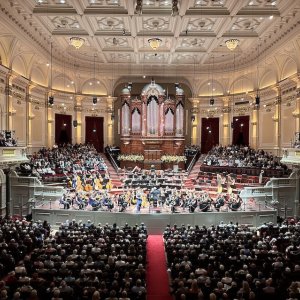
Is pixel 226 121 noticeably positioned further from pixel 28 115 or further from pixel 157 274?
pixel 157 274

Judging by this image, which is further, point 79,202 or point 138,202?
point 79,202

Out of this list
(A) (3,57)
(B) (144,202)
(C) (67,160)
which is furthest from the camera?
(C) (67,160)

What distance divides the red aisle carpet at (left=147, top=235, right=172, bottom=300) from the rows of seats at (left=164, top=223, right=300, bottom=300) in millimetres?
386

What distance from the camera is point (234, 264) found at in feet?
29.7

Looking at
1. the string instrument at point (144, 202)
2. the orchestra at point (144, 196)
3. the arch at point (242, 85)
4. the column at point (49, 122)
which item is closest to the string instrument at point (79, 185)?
the orchestra at point (144, 196)

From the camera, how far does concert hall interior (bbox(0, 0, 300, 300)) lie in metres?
8.69

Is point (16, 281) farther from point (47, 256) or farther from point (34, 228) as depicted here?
point (34, 228)

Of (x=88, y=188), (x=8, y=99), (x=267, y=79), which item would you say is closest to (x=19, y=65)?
(x=8, y=99)

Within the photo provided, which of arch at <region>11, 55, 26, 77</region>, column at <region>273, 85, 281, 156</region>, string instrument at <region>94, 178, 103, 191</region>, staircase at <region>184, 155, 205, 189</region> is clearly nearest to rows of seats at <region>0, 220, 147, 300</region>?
string instrument at <region>94, 178, 103, 191</region>

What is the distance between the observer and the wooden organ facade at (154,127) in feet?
85.2

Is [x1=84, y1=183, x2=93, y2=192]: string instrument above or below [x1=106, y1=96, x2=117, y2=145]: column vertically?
below

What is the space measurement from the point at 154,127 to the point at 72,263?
18.2m

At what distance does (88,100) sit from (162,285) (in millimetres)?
21041

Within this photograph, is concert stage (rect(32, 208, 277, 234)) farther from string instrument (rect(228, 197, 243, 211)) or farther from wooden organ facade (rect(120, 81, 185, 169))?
wooden organ facade (rect(120, 81, 185, 169))
